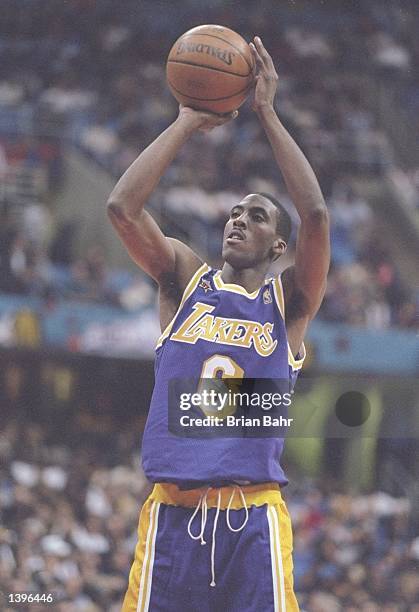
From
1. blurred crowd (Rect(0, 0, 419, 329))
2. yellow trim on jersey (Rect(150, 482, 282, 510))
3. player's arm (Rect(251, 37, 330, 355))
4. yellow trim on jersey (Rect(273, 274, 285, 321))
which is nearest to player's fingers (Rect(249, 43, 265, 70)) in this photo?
player's arm (Rect(251, 37, 330, 355))

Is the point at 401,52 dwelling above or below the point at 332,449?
above

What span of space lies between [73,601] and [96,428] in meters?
1.38

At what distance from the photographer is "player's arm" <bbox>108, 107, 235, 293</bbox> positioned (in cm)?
258

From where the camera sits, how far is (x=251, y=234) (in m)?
2.76

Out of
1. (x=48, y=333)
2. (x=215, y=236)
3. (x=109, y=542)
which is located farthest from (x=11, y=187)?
(x=109, y=542)

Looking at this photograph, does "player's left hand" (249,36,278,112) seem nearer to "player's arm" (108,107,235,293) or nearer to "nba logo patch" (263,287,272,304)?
"player's arm" (108,107,235,293)

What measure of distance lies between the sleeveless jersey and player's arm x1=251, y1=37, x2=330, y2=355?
47mm

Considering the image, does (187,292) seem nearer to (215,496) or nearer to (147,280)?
(215,496)

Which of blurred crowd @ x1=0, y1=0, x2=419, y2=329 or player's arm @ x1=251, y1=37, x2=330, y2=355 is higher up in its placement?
blurred crowd @ x1=0, y1=0, x2=419, y2=329

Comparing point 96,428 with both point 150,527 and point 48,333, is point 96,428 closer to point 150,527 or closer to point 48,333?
point 48,333

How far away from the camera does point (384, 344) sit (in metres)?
6.42

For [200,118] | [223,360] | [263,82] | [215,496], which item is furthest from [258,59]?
[215,496]

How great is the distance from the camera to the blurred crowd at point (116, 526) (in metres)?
5.53

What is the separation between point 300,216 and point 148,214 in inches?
14.6
